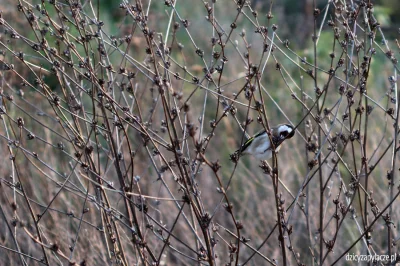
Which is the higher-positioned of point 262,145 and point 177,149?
point 262,145

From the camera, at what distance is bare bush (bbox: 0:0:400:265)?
11.3 feet

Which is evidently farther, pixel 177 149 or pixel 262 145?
pixel 262 145

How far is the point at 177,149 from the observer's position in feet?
10.2

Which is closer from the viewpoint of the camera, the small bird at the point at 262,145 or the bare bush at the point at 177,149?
the bare bush at the point at 177,149

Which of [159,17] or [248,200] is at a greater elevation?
[159,17]

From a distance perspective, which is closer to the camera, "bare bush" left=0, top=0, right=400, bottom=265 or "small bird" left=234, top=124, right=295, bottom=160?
"bare bush" left=0, top=0, right=400, bottom=265

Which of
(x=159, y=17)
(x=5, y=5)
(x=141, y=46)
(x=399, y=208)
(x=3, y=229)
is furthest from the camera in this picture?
(x=159, y=17)

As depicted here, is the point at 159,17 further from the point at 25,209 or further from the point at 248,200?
the point at 25,209

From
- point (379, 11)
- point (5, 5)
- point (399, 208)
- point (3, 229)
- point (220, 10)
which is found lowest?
point (3, 229)

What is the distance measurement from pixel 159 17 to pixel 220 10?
3.61m

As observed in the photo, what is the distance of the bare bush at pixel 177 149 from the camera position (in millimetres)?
3453

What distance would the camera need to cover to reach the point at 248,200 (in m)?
7.95

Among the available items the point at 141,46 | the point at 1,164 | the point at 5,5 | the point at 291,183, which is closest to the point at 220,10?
the point at 141,46

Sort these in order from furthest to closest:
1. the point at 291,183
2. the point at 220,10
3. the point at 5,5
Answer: the point at 220,10 < the point at 5,5 < the point at 291,183
